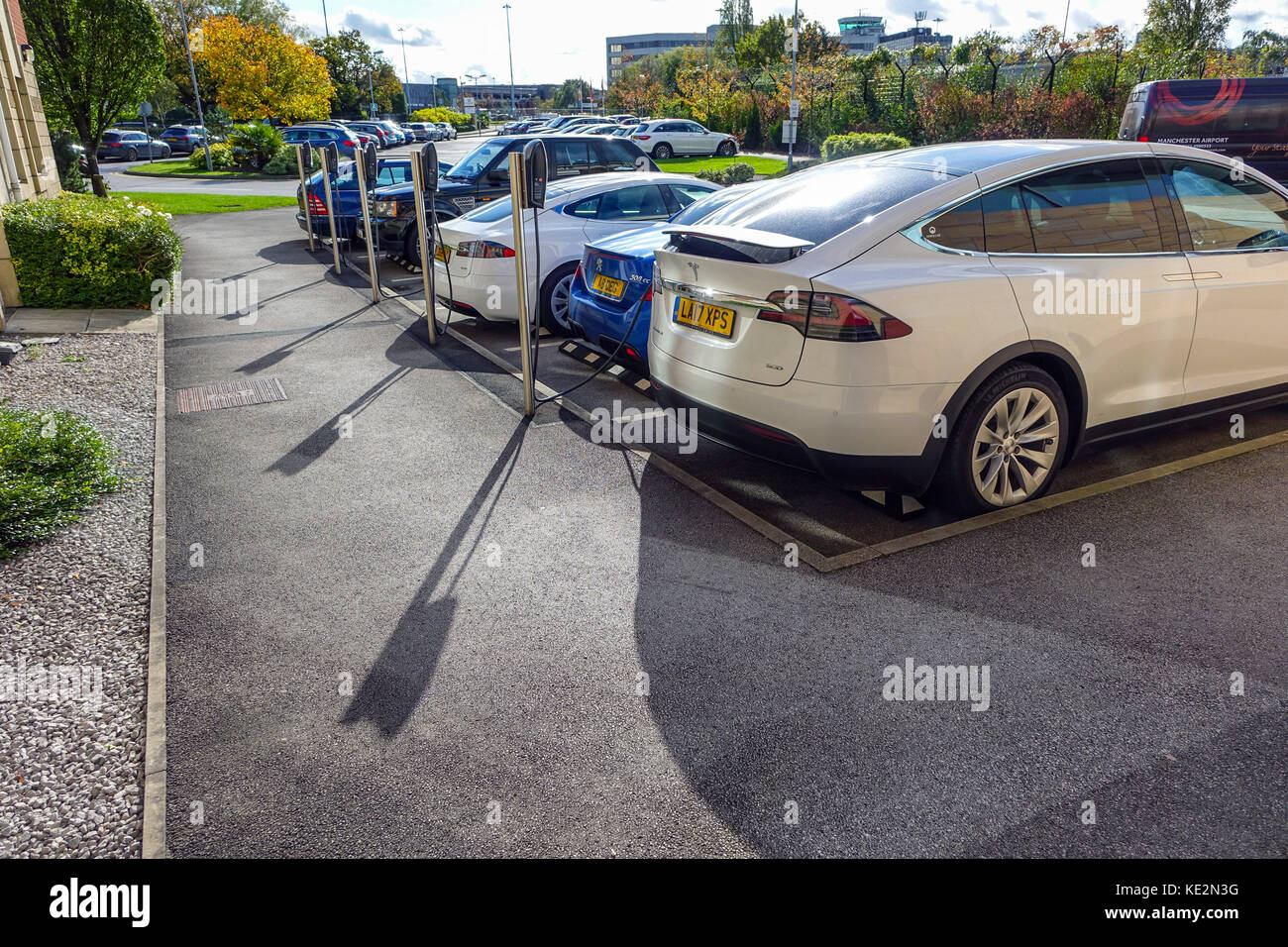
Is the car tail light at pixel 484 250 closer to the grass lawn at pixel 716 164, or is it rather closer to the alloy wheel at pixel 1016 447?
the alloy wheel at pixel 1016 447

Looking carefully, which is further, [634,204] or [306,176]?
[306,176]

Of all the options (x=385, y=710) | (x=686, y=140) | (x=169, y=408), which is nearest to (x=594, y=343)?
(x=169, y=408)

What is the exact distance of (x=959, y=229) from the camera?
4.34 m

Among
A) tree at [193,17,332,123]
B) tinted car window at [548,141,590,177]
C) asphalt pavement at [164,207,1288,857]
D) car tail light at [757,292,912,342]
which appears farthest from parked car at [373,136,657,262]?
tree at [193,17,332,123]

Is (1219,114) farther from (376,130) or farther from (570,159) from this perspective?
(376,130)

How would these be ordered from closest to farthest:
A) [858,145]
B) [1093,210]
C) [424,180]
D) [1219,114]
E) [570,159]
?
[1093,210], [424,180], [570,159], [1219,114], [858,145]

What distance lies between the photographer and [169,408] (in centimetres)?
708

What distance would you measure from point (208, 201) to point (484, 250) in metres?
17.8

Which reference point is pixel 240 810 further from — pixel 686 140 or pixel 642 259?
pixel 686 140

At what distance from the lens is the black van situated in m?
15.6

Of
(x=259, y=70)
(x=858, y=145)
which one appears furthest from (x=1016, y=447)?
(x=259, y=70)
